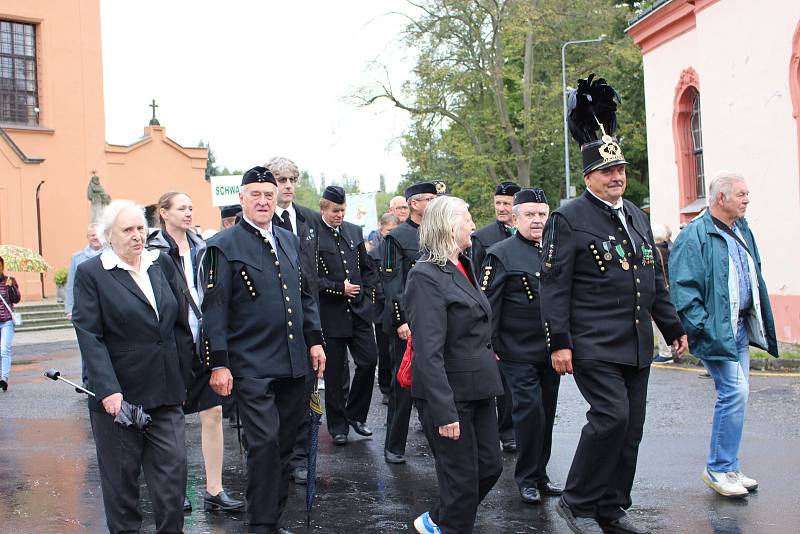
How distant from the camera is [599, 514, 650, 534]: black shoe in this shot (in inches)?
217

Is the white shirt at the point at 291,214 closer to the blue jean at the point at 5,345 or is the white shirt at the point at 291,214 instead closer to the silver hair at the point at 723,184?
the silver hair at the point at 723,184

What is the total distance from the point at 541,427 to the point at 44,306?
25.0 metres

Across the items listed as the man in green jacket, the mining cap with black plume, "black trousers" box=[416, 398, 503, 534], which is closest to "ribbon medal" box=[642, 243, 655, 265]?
the mining cap with black plume

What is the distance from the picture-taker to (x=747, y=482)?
6555mm

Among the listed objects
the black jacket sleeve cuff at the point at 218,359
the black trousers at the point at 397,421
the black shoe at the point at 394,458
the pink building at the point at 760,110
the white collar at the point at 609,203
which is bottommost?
the black shoe at the point at 394,458

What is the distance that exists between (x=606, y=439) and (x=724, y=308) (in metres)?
1.58

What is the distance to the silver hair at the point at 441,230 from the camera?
5.26m

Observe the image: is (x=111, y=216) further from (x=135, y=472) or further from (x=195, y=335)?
(x=195, y=335)

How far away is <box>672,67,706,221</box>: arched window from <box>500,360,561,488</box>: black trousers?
46.7 ft

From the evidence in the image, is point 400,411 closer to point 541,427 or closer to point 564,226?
point 541,427

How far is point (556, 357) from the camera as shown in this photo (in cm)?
554

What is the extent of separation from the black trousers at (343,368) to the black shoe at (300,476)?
1.09 metres

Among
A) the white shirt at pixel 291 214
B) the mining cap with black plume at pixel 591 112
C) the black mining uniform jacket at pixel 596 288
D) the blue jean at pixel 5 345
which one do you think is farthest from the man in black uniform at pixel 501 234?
the blue jean at pixel 5 345

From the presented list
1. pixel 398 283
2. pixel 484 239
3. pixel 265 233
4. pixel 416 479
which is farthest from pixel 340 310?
pixel 265 233
